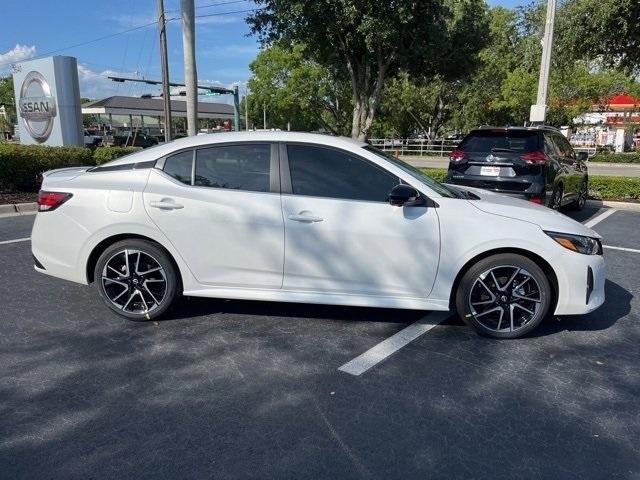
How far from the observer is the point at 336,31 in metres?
13.9

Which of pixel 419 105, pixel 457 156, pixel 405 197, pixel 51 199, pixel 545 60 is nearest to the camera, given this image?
pixel 405 197

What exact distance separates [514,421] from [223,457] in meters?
1.66

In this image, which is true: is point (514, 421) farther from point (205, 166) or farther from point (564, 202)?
point (564, 202)

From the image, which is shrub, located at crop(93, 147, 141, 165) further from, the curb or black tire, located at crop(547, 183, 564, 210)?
black tire, located at crop(547, 183, 564, 210)

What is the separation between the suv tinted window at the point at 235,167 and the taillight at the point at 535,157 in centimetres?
502

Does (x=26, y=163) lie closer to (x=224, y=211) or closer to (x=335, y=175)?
(x=224, y=211)

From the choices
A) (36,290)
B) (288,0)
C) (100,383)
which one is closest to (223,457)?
(100,383)

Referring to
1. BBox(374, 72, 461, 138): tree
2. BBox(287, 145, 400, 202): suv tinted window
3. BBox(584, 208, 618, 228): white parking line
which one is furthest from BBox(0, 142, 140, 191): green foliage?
BBox(374, 72, 461, 138): tree

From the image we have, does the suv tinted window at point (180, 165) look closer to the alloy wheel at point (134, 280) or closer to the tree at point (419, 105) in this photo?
the alloy wheel at point (134, 280)

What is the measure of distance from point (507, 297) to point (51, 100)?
13827 mm

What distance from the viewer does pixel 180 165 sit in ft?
13.9

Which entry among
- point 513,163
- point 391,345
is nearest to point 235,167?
point 391,345

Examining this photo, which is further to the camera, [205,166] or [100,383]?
[205,166]

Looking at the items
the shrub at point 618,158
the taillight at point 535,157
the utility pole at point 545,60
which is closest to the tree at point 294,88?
the shrub at point 618,158
